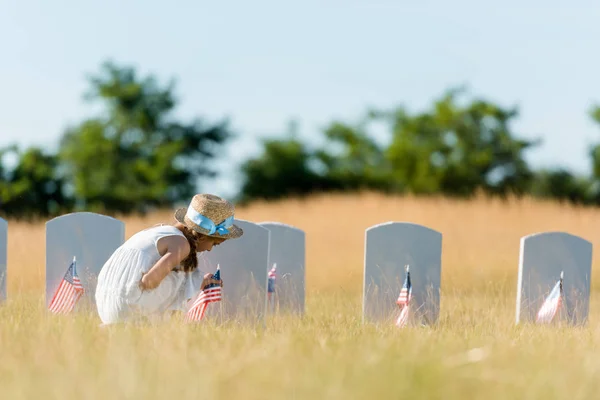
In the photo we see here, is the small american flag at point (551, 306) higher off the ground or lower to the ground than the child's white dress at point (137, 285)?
lower

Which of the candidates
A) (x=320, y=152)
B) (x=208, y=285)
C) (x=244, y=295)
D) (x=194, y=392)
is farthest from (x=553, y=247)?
(x=320, y=152)

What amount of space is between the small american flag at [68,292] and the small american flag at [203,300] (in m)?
2.09

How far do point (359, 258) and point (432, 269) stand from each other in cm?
471

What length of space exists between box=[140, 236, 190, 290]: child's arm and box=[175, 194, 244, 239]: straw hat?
0.19m

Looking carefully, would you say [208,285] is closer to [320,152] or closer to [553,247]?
[553,247]

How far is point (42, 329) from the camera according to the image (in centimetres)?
518

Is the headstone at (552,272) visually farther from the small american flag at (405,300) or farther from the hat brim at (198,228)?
the hat brim at (198,228)

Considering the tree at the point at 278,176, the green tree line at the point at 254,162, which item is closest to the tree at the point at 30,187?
the green tree line at the point at 254,162

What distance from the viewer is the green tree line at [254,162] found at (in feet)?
89.2

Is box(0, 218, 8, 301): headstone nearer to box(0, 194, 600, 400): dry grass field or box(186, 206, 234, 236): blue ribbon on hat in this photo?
box(0, 194, 600, 400): dry grass field

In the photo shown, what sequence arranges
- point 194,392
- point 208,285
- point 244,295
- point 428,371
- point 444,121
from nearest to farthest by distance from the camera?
point 194,392, point 428,371, point 208,285, point 244,295, point 444,121

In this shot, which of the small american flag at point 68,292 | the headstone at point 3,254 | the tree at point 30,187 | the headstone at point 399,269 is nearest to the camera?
the small american flag at point 68,292

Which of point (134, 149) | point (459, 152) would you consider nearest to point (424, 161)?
point (459, 152)

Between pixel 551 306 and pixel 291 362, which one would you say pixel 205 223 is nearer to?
pixel 291 362
